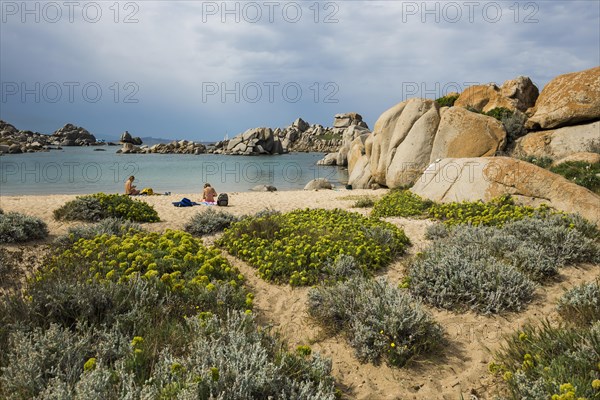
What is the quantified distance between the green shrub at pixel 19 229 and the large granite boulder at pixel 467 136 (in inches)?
683

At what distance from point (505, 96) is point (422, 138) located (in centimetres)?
1179

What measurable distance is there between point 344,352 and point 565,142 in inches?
845

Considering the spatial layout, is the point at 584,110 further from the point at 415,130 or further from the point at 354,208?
the point at 354,208

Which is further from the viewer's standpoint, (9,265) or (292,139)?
(292,139)

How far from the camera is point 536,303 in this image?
6375 millimetres

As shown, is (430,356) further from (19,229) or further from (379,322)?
(19,229)

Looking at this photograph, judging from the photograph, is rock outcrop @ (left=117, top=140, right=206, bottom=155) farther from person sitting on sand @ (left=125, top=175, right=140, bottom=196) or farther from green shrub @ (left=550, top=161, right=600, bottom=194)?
green shrub @ (left=550, top=161, right=600, bottom=194)

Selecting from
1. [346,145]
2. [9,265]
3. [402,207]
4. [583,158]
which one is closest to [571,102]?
[583,158]

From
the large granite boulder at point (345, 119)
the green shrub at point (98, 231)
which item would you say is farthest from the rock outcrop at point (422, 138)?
the large granite boulder at point (345, 119)

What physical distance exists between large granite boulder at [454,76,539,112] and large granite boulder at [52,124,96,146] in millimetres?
138290

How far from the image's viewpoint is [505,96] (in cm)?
2814

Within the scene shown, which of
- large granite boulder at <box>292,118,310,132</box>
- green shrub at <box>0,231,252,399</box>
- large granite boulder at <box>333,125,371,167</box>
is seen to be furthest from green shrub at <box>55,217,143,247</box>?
large granite boulder at <box>292,118,310,132</box>

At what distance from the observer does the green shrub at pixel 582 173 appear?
15.2 meters

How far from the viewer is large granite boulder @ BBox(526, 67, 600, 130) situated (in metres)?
20.5
